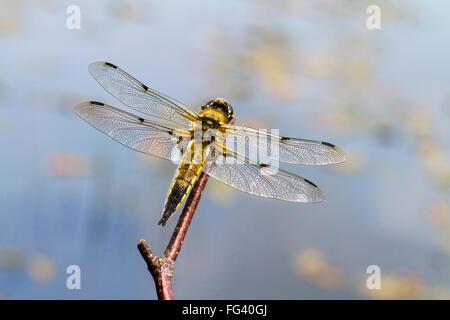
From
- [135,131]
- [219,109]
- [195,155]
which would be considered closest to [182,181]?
[195,155]

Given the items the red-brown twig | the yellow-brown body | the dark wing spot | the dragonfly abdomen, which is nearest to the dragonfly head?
the yellow-brown body

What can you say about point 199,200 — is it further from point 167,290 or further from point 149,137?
point 149,137

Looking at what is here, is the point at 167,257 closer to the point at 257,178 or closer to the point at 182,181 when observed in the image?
the point at 182,181

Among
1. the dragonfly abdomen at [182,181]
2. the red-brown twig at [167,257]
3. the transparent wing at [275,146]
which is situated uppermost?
the transparent wing at [275,146]

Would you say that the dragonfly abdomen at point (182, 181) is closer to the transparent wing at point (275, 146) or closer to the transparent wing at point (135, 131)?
the transparent wing at point (135, 131)

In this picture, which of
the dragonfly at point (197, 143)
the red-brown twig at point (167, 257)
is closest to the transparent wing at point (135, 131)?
the dragonfly at point (197, 143)

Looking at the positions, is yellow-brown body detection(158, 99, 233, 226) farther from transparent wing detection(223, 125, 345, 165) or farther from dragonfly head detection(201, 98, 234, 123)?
transparent wing detection(223, 125, 345, 165)

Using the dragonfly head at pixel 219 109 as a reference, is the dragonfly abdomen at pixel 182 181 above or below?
below
